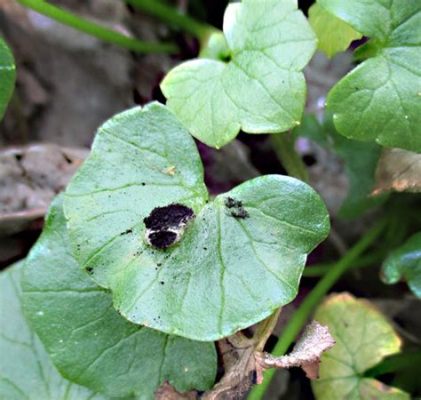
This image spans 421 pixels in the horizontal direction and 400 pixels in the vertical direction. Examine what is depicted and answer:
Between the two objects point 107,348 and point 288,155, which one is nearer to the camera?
point 107,348

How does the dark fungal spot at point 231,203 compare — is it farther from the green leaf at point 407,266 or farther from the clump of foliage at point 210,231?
the green leaf at point 407,266

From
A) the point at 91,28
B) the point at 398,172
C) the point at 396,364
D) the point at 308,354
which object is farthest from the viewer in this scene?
the point at 91,28

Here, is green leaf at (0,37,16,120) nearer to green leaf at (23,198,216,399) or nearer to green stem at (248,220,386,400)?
green leaf at (23,198,216,399)

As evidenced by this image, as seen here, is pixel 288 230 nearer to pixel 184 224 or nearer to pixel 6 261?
pixel 184 224

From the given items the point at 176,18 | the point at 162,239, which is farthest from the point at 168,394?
the point at 176,18

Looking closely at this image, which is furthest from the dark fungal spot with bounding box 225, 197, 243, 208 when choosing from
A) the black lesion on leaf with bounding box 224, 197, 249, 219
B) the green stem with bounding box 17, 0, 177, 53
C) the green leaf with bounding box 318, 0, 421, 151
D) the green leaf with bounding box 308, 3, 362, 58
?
the green stem with bounding box 17, 0, 177, 53

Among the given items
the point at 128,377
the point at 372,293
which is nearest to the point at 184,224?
the point at 128,377

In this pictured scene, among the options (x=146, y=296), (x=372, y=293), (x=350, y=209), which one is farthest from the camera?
(x=372, y=293)

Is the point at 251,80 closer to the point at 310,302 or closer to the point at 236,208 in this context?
the point at 236,208
